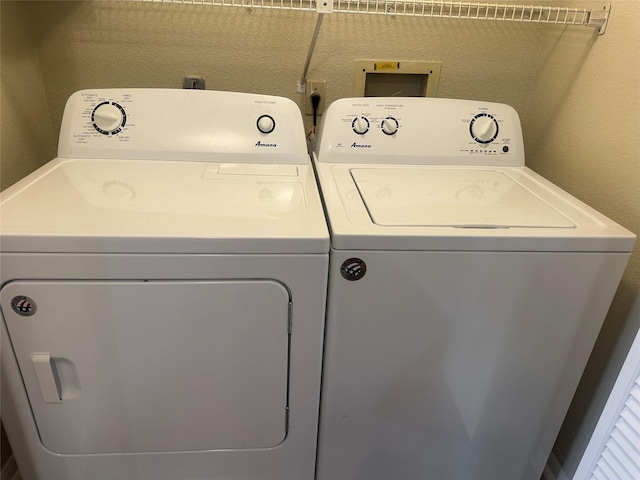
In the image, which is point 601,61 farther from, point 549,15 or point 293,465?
point 293,465

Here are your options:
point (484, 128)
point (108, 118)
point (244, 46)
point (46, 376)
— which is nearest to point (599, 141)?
point (484, 128)

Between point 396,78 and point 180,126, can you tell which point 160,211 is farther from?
point 396,78

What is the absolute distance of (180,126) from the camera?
1.32 meters

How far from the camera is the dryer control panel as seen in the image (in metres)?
1.36

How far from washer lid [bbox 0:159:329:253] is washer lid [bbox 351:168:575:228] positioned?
155 millimetres

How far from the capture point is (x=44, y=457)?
1.15 m

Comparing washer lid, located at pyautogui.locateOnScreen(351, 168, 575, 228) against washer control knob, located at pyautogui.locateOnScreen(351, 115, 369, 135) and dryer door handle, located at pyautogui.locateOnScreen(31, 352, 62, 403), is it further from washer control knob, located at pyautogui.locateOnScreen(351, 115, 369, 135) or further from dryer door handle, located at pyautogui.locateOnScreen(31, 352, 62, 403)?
dryer door handle, located at pyautogui.locateOnScreen(31, 352, 62, 403)

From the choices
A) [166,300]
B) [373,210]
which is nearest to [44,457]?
[166,300]

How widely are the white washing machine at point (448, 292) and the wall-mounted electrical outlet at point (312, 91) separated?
29 centimetres

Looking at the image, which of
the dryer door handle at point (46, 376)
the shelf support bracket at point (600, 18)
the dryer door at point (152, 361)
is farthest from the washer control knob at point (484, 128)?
the dryer door handle at point (46, 376)

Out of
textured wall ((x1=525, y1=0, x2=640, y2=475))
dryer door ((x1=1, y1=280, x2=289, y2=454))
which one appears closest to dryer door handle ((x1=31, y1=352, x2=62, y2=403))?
dryer door ((x1=1, y1=280, x2=289, y2=454))

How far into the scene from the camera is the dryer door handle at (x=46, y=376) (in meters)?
1.00

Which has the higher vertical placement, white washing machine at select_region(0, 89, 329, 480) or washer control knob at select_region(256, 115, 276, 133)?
washer control knob at select_region(256, 115, 276, 133)

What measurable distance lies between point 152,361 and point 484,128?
113 centimetres
